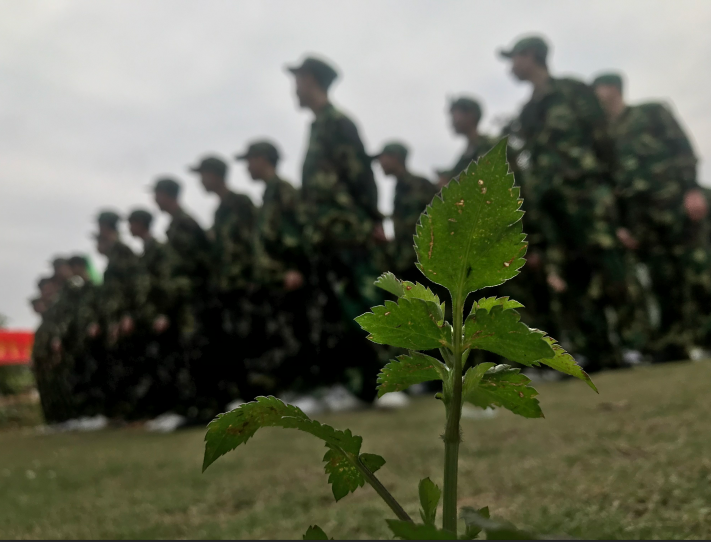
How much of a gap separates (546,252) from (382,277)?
→ 2878 millimetres

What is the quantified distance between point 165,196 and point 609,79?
3.28 m

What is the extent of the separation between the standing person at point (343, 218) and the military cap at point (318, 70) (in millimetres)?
53

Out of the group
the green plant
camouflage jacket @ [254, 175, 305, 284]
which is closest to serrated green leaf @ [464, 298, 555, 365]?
the green plant

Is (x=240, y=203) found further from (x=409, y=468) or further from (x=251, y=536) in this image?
(x=251, y=536)

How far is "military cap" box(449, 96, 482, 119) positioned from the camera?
136 inches

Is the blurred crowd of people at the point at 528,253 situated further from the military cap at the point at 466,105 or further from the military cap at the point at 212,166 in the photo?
the military cap at the point at 212,166

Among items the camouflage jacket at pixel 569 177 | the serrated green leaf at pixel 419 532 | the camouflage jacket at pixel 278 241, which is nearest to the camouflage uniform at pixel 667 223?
the camouflage jacket at pixel 569 177

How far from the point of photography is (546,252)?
9.67ft

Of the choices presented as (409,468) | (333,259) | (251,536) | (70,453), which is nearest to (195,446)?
(70,453)

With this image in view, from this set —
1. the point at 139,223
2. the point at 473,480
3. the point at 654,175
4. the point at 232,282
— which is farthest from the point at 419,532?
the point at 139,223

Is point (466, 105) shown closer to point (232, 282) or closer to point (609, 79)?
point (609, 79)

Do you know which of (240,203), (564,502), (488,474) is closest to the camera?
(564,502)

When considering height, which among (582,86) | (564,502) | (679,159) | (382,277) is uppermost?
(582,86)

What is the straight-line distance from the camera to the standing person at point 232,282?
364 centimetres
